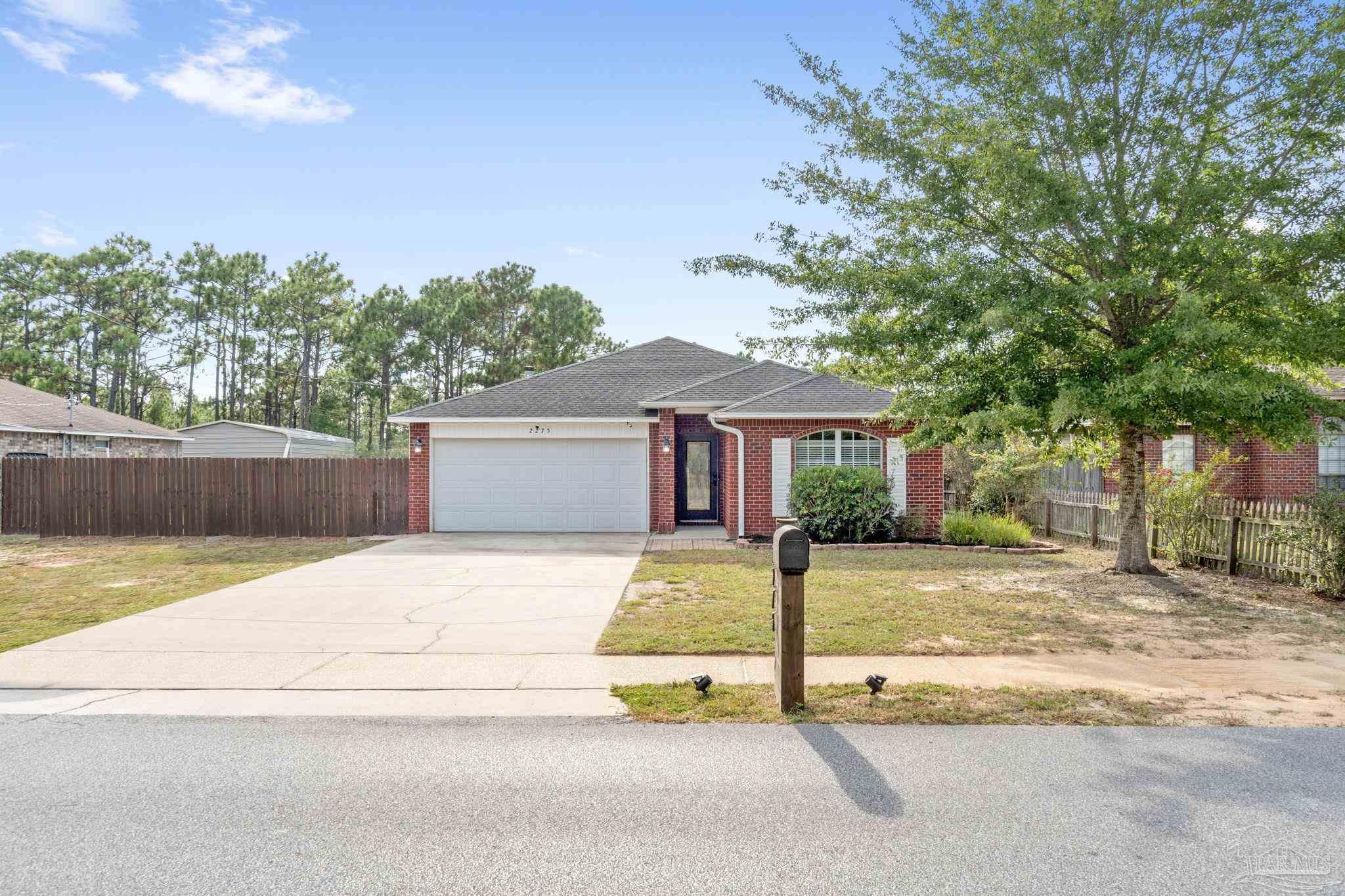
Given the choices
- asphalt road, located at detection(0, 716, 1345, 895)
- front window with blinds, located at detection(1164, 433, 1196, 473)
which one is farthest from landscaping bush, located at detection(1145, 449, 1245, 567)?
asphalt road, located at detection(0, 716, 1345, 895)

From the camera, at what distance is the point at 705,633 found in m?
7.29

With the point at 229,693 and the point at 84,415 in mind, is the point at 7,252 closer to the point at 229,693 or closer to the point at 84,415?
the point at 84,415

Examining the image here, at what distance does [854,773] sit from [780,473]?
11584 millimetres

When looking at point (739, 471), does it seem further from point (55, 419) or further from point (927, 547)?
point (55, 419)

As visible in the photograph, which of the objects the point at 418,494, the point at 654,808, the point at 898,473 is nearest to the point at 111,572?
the point at 418,494

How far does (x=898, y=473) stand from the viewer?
15391 millimetres

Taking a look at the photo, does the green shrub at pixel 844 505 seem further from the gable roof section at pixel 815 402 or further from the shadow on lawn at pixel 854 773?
the shadow on lawn at pixel 854 773

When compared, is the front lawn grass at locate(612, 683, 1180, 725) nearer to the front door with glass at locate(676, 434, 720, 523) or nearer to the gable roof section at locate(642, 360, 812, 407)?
the gable roof section at locate(642, 360, 812, 407)

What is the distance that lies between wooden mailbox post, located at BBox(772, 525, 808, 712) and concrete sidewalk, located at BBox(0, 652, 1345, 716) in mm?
720

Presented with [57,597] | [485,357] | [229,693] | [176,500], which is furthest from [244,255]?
[229,693]

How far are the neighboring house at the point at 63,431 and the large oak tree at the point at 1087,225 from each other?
19.7m

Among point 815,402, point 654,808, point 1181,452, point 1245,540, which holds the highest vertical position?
point 815,402

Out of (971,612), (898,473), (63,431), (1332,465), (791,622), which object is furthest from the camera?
(63,431)

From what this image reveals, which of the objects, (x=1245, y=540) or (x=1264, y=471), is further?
(x=1264, y=471)
